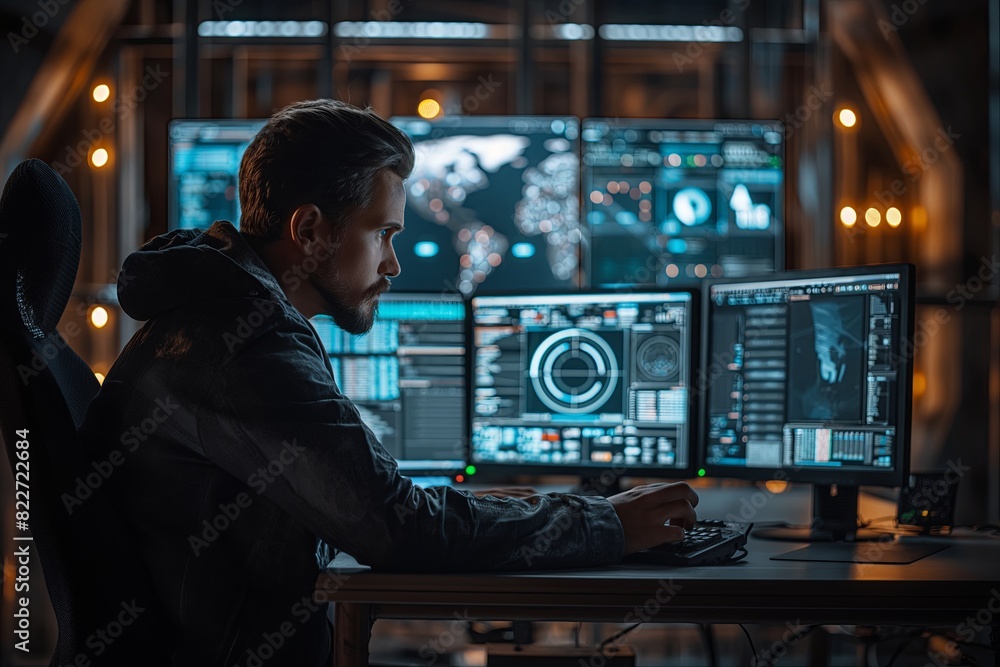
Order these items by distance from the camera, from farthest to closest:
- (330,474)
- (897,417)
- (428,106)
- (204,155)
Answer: (428,106) < (204,155) < (897,417) < (330,474)

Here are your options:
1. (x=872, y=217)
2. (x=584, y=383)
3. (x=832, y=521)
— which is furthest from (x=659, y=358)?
(x=872, y=217)

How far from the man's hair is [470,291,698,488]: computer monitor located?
0.69m

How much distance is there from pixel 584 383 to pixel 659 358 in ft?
0.56

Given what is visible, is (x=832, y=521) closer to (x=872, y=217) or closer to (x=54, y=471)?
(x=54, y=471)

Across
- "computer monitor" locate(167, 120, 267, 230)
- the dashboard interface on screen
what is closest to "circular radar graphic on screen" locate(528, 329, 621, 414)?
the dashboard interface on screen

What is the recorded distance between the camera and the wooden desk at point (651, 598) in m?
1.22

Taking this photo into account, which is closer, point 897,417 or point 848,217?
point 897,417

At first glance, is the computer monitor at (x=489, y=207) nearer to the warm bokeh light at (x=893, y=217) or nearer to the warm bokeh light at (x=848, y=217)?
the warm bokeh light at (x=848, y=217)

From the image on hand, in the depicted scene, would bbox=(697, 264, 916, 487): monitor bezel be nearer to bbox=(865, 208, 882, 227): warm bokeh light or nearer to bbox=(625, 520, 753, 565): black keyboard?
bbox=(625, 520, 753, 565): black keyboard

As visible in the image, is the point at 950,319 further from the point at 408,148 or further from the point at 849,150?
the point at 408,148

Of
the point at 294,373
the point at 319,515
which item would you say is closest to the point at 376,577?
the point at 319,515

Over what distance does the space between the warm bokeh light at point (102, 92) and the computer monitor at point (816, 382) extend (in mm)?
2545

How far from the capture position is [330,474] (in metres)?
1.15

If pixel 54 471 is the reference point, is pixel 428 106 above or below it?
above
